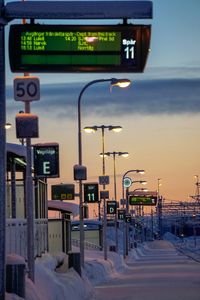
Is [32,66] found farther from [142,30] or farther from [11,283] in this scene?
[11,283]

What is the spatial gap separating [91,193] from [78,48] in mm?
28425

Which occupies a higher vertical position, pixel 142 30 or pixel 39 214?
pixel 142 30

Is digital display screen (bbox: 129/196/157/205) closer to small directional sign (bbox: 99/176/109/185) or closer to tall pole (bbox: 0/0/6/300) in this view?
small directional sign (bbox: 99/176/109/185)

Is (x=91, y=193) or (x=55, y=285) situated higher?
(x=91, y=193)

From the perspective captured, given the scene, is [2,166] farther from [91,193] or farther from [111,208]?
[111,208]

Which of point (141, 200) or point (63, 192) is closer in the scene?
point (63, 192)

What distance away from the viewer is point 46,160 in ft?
82.3

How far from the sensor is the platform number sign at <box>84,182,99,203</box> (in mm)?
43188

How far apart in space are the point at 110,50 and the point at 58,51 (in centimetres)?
85

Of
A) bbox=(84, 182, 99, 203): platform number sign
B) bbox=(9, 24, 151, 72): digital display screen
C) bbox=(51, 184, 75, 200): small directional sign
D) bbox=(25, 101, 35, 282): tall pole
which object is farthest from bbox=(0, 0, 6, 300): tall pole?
bbox=(84, 182, 99, 203): platform number sign

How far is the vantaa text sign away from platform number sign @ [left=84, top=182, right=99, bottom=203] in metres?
17.9

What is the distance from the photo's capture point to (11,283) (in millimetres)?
17500

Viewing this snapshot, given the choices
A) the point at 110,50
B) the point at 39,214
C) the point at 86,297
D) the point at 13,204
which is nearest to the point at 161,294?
the point at 86,297

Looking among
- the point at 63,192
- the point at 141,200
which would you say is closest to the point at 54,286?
the point at 63,192
